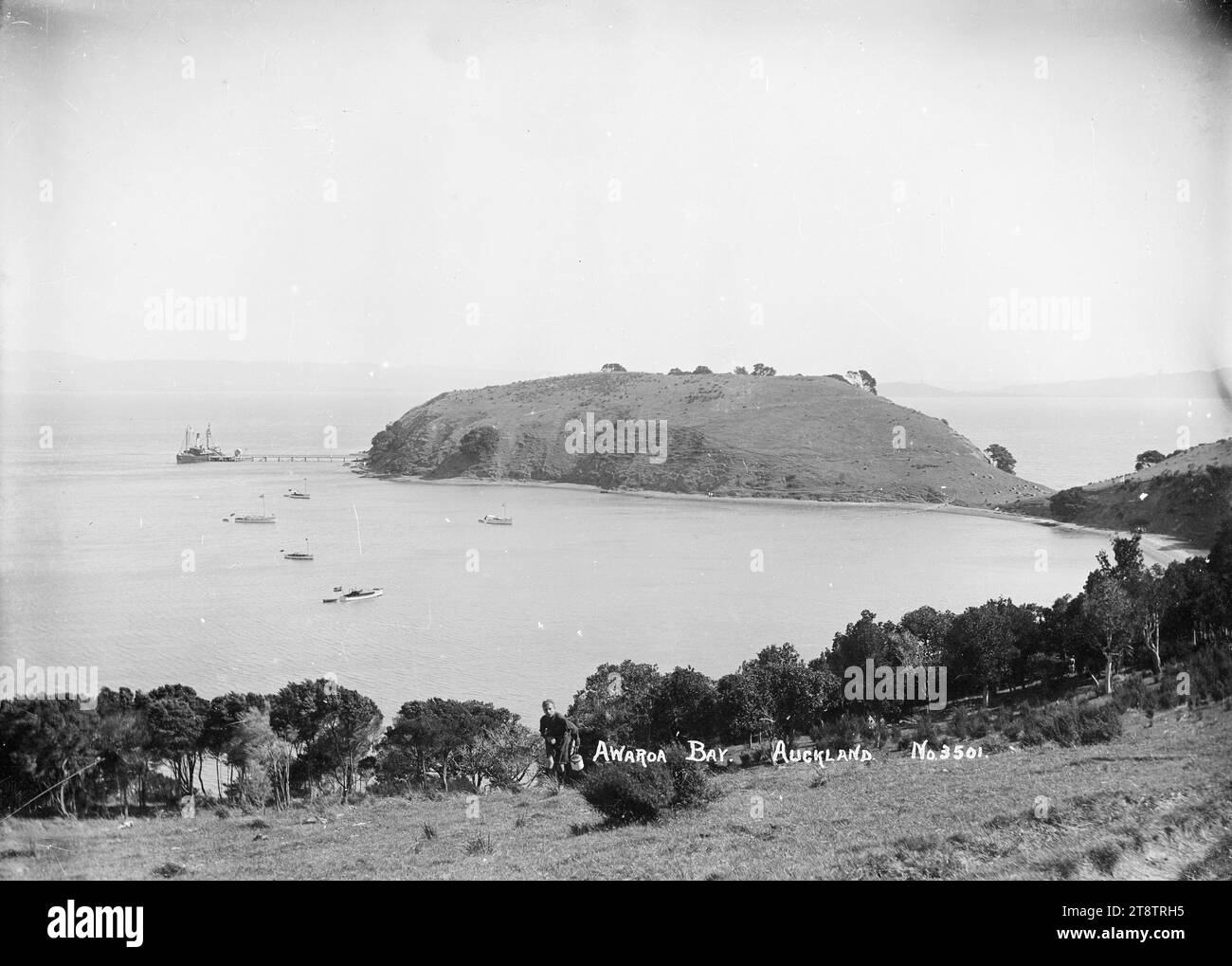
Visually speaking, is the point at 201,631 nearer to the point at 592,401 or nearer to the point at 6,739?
the point at 6,739

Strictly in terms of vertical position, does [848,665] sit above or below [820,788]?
above

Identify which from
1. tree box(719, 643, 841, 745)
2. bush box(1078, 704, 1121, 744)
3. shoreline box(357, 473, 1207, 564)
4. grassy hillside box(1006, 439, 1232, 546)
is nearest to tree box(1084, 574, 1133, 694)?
bush box(1078, 704, 1121, 744)

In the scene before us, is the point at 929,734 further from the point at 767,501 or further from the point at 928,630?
the point at 767,501

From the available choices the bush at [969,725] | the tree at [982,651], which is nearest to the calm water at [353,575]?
the tree at [982,651]

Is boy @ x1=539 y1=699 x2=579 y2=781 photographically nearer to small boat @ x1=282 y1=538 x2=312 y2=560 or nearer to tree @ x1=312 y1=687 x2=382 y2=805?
tree @ x1=312 y1=687 x2=382 y2=805

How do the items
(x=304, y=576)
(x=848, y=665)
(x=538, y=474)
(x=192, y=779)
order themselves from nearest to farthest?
(x=192, y=779)
(x=848, y=665)
(x=304, y=576)
(x=538, y=474)
